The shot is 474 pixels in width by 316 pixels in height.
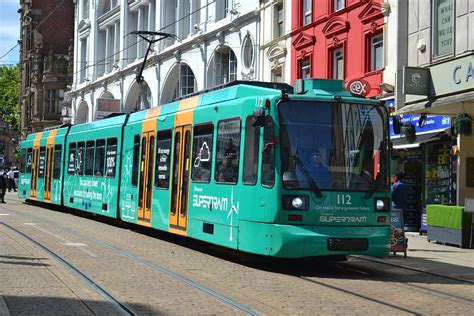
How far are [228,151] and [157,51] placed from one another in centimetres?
3073

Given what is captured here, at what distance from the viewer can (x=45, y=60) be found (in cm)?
7875

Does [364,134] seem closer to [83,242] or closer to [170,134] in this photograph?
[170,134]

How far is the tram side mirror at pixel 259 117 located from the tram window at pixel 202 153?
2223 mm

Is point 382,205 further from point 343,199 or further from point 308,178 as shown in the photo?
point 308,178

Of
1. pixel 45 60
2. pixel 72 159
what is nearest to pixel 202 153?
pixel 72 159

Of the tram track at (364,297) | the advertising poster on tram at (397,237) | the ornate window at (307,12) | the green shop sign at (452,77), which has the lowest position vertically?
the tram track at (364,297)

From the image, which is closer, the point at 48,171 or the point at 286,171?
the point at 286,171

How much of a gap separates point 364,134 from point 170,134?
5166 mm

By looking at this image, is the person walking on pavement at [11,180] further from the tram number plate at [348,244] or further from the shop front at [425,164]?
the tram number plate at [348,244]

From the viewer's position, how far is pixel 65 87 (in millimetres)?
76562

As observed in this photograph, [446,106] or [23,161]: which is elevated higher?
[446,106]

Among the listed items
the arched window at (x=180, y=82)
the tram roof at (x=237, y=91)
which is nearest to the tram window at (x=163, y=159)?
the tram roof at (x=237, y=91)

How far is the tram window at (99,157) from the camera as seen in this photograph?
2173 cm

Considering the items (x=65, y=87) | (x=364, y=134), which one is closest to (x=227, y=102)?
(x=364, y=134)
